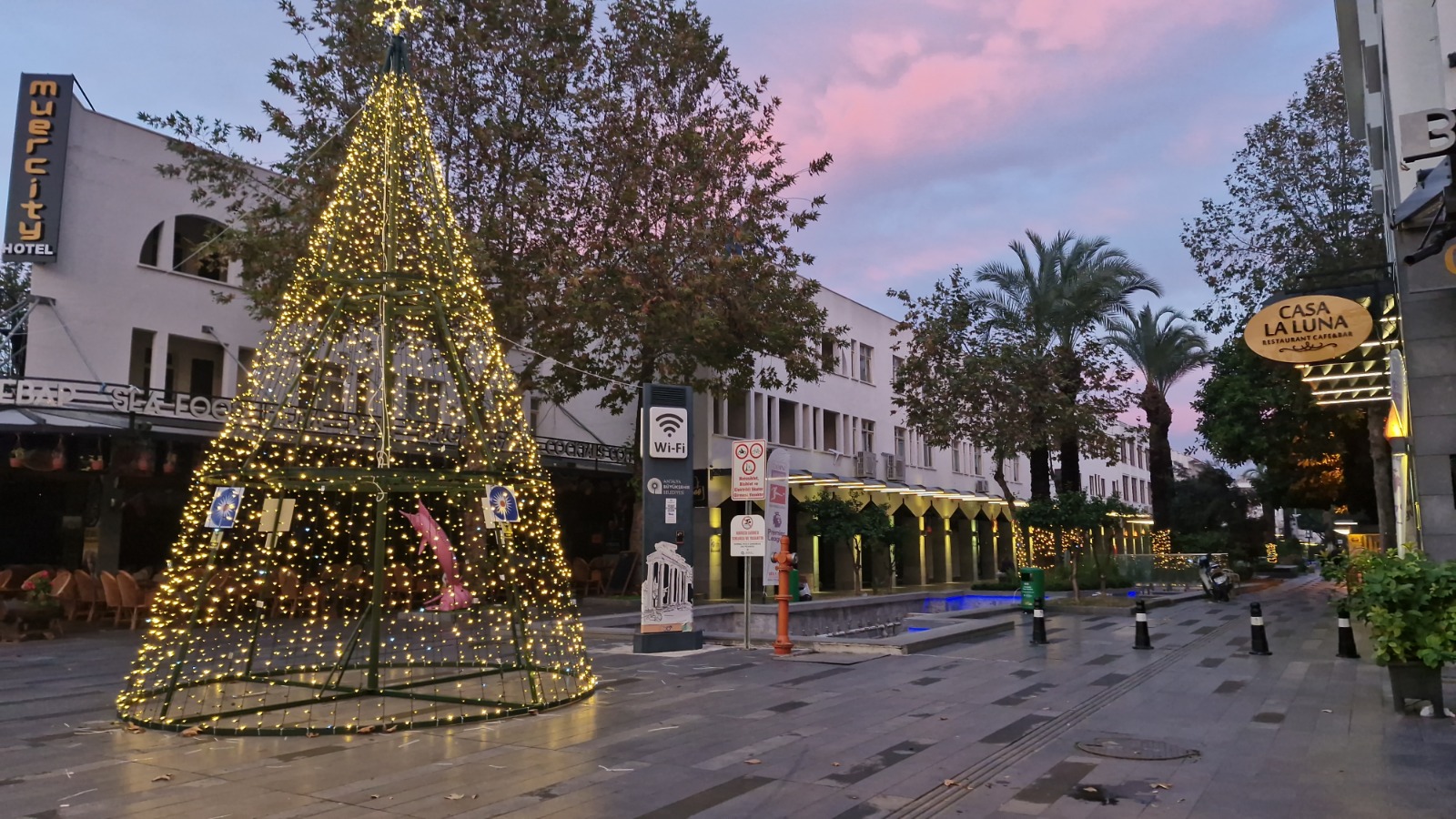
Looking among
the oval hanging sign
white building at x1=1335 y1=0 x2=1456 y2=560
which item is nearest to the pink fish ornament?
the oval hanging sign

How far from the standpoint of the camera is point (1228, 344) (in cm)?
2980

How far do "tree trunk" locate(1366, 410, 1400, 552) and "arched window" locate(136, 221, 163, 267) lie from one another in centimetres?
2740

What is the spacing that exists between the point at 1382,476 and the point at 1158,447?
57.0 feet

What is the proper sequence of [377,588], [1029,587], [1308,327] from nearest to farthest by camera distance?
[377,588], [1308,327], [1029,587]

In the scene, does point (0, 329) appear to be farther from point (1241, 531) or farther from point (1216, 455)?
point (1241, 531)

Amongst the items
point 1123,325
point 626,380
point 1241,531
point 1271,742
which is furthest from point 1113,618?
point 1241,531

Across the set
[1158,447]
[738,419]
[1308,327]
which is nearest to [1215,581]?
[1158,447]

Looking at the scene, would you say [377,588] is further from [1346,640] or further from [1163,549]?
[1163,549]

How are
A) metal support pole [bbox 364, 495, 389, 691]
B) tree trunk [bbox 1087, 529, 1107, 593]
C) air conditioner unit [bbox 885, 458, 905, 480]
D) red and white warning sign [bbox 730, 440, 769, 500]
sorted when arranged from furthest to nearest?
air conditioner unit [bbox 885, 458, 905, 480] → tree trunk [bbox 1087, 529, 1107, 593] → red and white warning sign [bbox 730, 440, 769, 500] → metal support pole [bbox 364, 495, 389, 691]

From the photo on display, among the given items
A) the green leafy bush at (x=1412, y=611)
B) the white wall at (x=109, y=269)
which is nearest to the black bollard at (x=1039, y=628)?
the green leafy bush at (x=1412, y=611)

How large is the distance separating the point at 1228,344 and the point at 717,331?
17.3m

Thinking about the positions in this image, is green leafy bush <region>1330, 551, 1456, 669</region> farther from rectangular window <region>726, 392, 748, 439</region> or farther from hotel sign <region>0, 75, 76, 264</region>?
rectangular window <region>726, 392, 748, 439</region>

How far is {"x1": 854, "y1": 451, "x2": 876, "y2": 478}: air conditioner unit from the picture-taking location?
3916 cm

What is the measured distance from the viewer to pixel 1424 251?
26.2 feet
